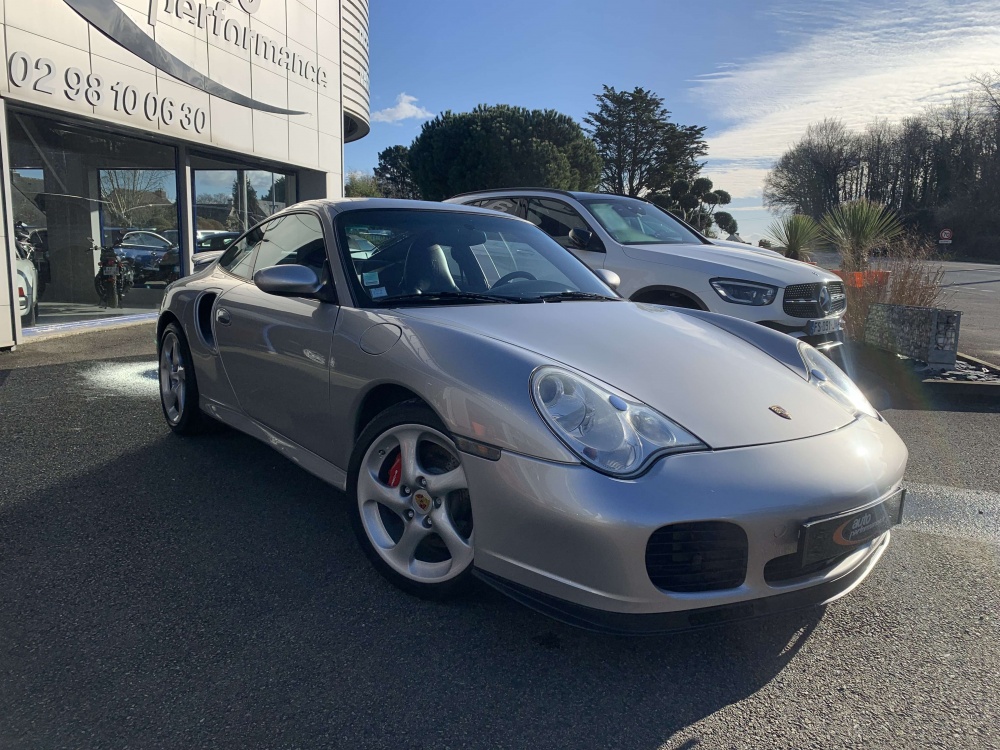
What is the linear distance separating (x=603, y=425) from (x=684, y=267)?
13.8 feet

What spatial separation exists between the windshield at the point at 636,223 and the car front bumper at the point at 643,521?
464cm

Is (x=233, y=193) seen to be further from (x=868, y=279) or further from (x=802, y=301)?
(x=802, y=301)

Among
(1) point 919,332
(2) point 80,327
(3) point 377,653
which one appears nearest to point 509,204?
(1) point 919,332

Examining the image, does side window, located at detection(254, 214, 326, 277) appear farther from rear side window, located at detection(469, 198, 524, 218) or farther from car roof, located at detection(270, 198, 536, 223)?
rear side window, located at detection(469, 198, 524, 218)

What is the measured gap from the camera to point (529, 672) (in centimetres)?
223

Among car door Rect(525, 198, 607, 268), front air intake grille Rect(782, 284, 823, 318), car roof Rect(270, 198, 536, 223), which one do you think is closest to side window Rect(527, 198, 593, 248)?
car door Rect(525, 198, 607, 268)

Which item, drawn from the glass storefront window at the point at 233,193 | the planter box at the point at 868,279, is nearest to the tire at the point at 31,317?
the glass storefront window at the point at 233,193

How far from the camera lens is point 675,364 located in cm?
260

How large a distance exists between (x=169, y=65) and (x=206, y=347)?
8094mm

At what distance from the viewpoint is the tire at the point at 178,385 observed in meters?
4.33

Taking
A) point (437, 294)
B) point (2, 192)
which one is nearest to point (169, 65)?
point (2, 192)

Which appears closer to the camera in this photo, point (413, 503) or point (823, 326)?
point (413, 503)

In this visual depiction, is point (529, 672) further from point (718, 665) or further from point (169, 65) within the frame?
point (169, 65)

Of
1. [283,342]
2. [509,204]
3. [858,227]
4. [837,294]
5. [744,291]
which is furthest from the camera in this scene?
[858,227]
